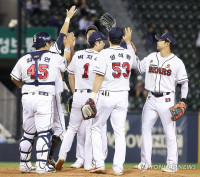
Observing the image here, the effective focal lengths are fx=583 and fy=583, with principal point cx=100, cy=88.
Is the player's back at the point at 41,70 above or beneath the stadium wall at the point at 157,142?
above

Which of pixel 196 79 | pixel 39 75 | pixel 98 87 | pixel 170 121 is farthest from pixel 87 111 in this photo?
pixel 196 79

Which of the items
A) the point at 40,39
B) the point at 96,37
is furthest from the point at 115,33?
the point at 40,39

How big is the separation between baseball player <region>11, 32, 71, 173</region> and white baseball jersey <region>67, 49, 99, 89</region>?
0.63 metres

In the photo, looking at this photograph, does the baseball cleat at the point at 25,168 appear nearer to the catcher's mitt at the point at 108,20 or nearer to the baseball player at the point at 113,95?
the baseball player at the point at 113,95

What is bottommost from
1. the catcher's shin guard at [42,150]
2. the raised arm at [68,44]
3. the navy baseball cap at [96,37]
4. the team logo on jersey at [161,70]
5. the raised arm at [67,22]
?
the catcher's shin guard at [42,150]

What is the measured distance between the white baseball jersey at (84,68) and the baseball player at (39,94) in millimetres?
630

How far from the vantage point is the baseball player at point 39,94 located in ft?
27.7

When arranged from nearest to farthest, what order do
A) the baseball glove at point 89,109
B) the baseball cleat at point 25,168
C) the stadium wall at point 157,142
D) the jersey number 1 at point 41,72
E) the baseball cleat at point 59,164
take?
1. the baseball glove at point 89,109
2. the jersey number 1 at point 41,72
3. the baseball cleat at point 25,168
4. the baseball cleat at point 59,164
5. the stadium wall at point 157,142

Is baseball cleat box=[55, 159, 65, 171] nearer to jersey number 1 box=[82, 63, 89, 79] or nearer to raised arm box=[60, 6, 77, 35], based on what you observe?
jersey number 1 box=[82, 63, 89, 79]

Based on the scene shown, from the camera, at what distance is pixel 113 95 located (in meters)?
8.49

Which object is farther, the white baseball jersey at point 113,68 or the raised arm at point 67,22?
the raised arm at point 67,22

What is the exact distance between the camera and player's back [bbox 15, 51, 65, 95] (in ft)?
27.9

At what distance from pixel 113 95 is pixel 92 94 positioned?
1.11 feet

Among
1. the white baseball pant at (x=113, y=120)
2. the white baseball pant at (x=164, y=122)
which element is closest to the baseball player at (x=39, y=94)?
the white baseball pant at (x=113, y=120)
